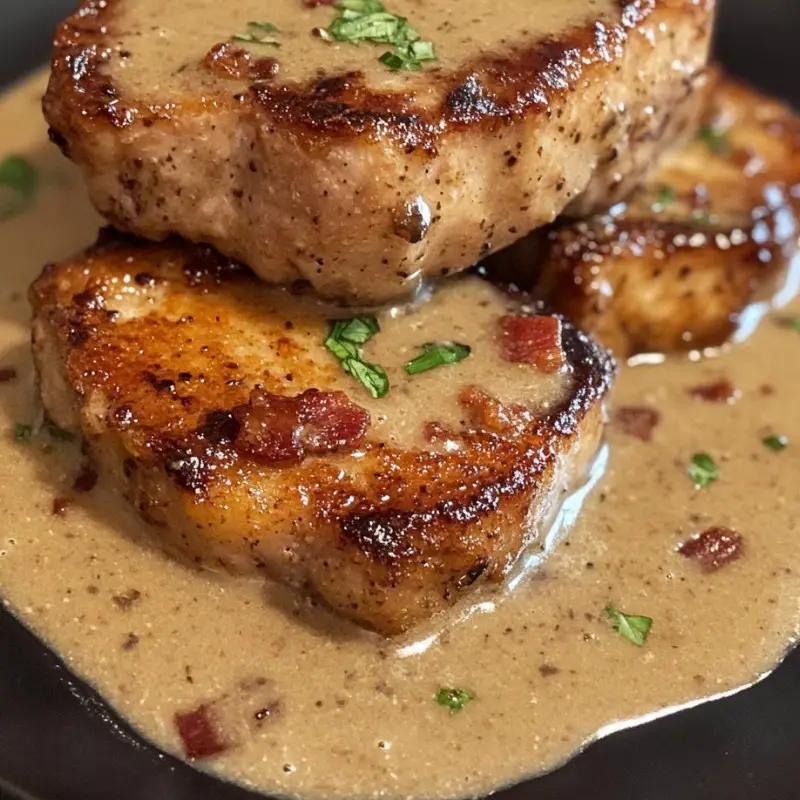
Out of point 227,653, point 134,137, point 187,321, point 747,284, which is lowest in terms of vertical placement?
point 747,284

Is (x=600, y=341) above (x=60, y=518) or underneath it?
underneath

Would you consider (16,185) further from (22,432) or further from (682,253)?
(682,253)

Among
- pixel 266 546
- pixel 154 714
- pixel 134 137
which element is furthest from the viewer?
pixel 134 137

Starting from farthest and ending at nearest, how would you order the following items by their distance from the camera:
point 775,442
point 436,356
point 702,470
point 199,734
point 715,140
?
point 715,140
point 775,442
point 702,470
point 436,356
point 199,734

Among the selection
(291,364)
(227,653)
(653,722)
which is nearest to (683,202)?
(291,364)

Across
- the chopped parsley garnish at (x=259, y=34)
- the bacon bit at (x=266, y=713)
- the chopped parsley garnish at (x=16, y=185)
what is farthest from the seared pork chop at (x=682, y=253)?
the chopped parsley garnish at (x=16, y=185)

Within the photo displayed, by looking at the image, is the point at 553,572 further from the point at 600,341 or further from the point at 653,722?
the point at 600,341

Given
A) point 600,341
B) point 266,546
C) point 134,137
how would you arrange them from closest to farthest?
point 266,546 → point 134,137 → point 600,341

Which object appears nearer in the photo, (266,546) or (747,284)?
(266,546)

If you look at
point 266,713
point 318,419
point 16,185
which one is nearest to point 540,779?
point 266,713
